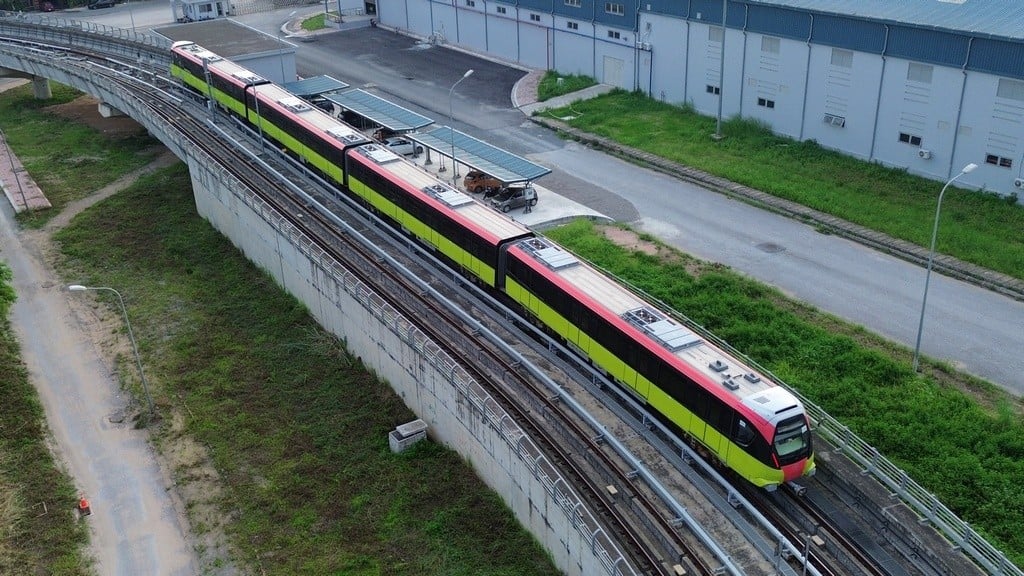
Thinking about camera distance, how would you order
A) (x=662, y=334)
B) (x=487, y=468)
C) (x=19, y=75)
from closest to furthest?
(x=662, y=334) < (x=487, y=468) < (x=19, y=75)

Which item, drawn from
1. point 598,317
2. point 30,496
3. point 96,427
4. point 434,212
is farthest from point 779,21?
point 30,496

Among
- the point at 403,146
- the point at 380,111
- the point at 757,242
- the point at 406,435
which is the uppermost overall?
the point at 380,111

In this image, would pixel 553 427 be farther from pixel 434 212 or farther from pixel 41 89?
pixel 41 89

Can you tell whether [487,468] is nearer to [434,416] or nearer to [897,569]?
[434,416]

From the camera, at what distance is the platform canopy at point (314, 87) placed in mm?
62125

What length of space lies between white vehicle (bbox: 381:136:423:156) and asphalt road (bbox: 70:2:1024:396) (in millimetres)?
5133

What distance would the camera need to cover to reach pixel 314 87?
63.3m

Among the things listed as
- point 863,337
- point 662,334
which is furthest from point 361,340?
point 863,337

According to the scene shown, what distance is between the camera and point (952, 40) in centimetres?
4416

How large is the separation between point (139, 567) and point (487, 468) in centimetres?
1128

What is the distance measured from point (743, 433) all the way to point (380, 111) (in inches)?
1596

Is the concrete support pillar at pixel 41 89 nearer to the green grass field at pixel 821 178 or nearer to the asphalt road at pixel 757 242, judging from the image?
the asphalt road at pixel 757 242

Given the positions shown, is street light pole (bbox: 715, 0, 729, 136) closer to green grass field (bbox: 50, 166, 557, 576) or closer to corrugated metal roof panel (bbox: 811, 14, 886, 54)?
corrugated metal roof panel (bbox: 811, 14, 886, 54)

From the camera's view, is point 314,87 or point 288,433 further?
point 314,87
